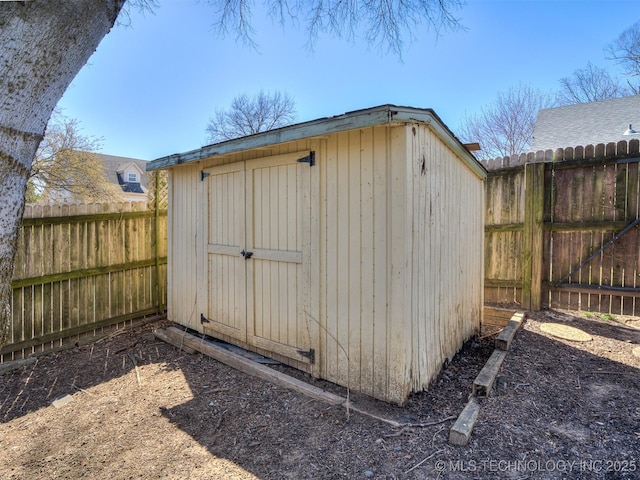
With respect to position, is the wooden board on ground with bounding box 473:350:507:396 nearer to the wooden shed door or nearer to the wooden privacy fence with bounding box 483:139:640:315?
the wooden shed door

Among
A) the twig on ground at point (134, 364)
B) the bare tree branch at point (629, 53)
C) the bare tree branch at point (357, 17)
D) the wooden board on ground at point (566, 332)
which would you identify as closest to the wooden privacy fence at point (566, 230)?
the wooden board on ground at point (566, 332)

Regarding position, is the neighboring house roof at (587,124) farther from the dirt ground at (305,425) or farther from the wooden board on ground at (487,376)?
the wooden board on ground at (487,376)

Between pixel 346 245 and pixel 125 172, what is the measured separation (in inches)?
767

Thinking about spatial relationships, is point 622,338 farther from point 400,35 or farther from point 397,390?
point 400,35

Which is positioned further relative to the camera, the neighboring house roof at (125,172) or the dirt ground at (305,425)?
the neighboring house roof at (125,172)

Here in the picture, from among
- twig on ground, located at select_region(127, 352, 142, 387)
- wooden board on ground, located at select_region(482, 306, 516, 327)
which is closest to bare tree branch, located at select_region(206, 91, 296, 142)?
wooden board on ground, located at select_region(482, 306, 516, 327)

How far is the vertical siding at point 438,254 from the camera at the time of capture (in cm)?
240

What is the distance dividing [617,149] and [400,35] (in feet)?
11.2

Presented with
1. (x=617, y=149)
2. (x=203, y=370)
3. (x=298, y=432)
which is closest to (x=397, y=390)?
(x=298, y=432)

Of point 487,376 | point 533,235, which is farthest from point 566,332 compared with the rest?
point 487,376

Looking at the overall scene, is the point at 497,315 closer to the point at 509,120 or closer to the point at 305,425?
the point at 305,425

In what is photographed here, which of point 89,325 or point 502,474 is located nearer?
point 502,474

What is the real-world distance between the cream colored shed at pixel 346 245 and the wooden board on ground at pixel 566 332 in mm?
927

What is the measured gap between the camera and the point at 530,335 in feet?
12.1
